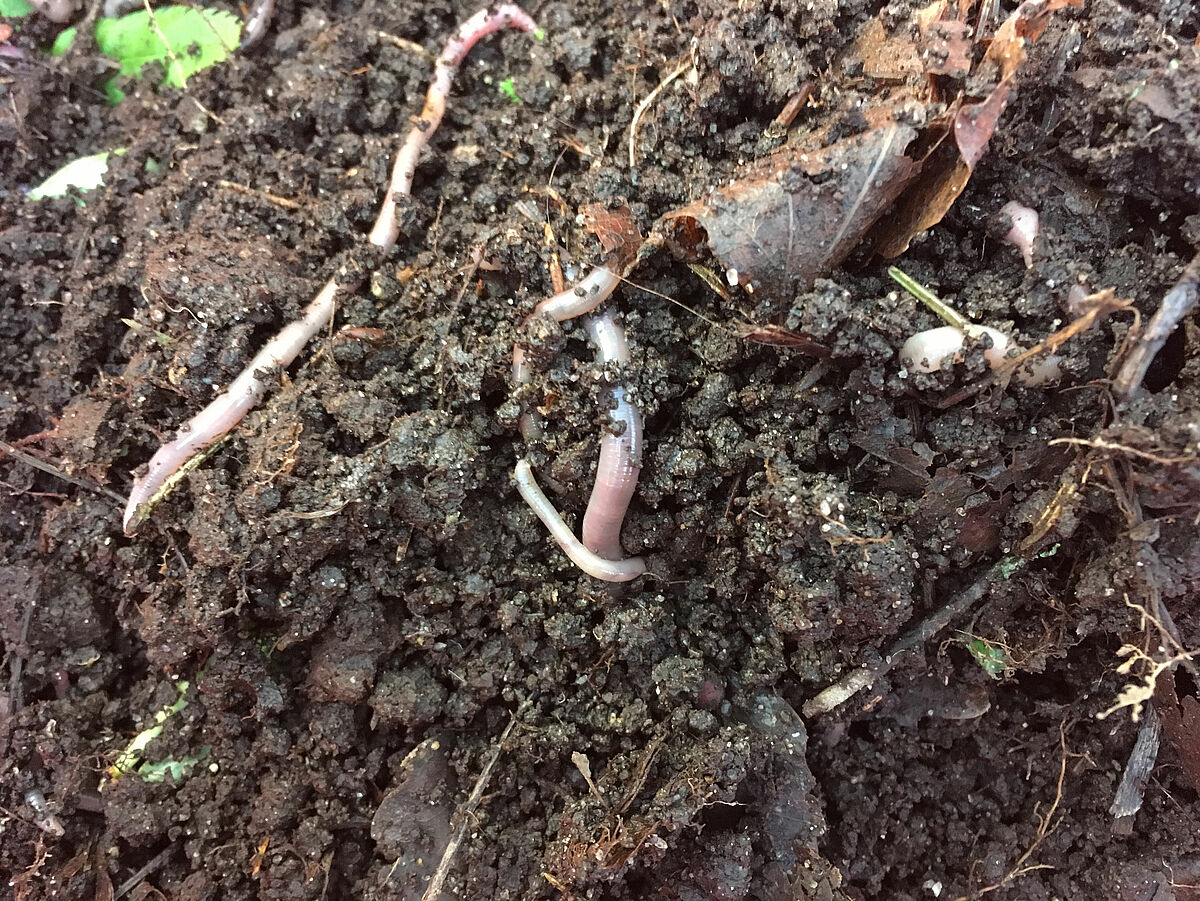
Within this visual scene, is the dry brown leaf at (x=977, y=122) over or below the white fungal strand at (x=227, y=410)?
over

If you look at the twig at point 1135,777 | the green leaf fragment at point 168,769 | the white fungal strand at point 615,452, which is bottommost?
the green leaf fragment at point 168,769

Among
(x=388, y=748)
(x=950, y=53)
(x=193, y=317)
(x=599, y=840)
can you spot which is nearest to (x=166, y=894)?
(x=388, y=748)

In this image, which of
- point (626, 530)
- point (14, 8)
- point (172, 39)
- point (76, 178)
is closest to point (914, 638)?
point (626, 530)

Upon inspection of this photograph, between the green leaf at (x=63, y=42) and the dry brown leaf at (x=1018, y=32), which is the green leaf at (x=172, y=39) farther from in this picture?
the dry brown leaf at (x=1018, y=32)

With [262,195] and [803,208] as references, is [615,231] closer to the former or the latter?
[803,208]

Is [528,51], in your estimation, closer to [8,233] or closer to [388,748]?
[8,233]

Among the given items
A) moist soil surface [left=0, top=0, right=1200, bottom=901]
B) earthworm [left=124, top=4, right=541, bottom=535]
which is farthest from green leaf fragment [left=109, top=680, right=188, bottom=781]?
earthworm [left=124, top=4, right=541, bottom=535]

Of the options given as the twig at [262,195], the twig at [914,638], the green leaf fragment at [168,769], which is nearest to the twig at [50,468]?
the green leaf fragment at [168,769]
